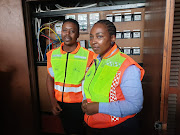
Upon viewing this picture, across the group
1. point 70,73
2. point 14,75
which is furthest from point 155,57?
point 14,75

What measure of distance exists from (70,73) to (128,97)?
2.17 feet

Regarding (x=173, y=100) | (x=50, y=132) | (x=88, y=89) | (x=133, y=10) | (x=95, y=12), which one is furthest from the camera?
(x=50, y=132)

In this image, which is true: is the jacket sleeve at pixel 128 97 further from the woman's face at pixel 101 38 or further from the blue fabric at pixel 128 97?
the woman's face at pixel 101 38

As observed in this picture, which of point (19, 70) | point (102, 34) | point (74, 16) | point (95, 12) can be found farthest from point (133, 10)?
point (19, 70)

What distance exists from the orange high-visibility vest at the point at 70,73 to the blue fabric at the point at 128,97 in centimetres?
51

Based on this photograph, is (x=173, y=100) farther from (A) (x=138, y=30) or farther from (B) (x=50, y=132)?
(B) (x=50, y=132)

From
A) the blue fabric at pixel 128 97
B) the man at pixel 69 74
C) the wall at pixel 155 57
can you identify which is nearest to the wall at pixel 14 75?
the man at pixel 69 74

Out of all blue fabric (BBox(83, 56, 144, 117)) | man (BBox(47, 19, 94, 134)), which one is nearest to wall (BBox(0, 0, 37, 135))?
man (BBox(47, 19, 94, 134))

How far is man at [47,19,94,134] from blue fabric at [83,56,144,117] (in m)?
0.52

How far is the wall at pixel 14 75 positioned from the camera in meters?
1.59

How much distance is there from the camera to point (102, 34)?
32.9 inches

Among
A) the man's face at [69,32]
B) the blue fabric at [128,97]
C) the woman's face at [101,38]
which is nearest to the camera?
the blue fabric at [128,97]

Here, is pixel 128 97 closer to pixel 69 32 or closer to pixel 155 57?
pixel 155 57

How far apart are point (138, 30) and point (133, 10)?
23cm
